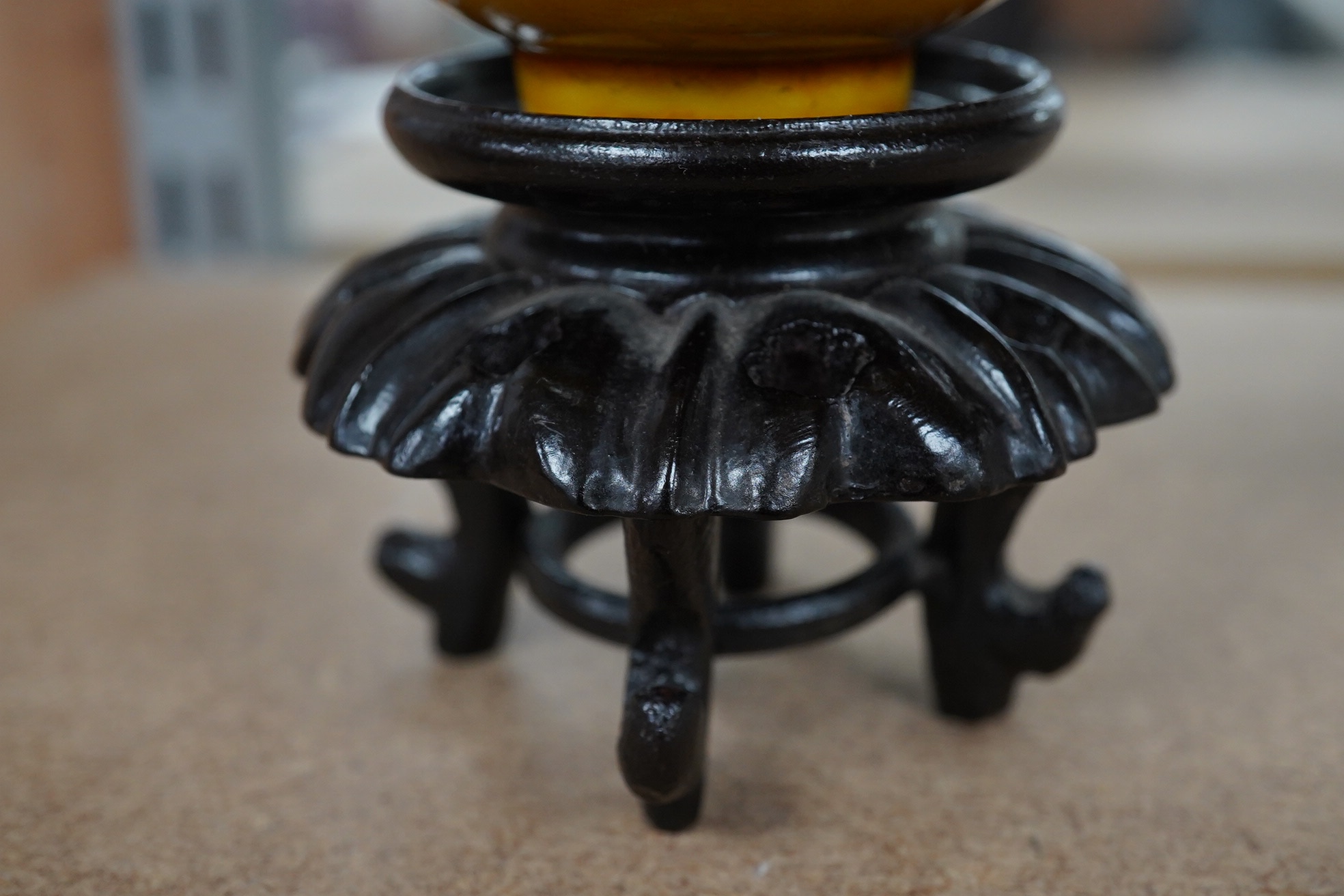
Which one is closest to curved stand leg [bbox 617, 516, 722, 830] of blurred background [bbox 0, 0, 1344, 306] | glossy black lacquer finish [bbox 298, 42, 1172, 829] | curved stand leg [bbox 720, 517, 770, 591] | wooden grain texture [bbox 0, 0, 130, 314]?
glossy black lacquer finish [bbox 298, 42, 1172, 829]

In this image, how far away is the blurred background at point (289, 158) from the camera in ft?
6.48

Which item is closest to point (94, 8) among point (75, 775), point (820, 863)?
point (75, 775)

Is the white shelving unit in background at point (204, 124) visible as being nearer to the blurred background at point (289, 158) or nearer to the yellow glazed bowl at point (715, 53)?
the blurred background at point (289, 158)

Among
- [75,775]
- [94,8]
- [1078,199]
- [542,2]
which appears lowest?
[1078,199]

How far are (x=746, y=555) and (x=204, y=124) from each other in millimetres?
1359

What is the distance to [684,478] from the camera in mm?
637

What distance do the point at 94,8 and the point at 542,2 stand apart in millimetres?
1587

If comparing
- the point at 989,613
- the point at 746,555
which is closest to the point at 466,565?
the point at 746,555

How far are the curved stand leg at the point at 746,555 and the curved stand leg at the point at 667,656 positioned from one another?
0.28m

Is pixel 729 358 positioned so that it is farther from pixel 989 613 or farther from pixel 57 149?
pixel 57 149

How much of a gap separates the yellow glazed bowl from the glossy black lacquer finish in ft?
0.17

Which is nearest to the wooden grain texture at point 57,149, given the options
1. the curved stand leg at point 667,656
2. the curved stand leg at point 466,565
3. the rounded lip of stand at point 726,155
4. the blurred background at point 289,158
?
the blurred background at point 289,158

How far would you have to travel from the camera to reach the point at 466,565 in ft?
3.04

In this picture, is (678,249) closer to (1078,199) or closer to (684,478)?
(684,478)
